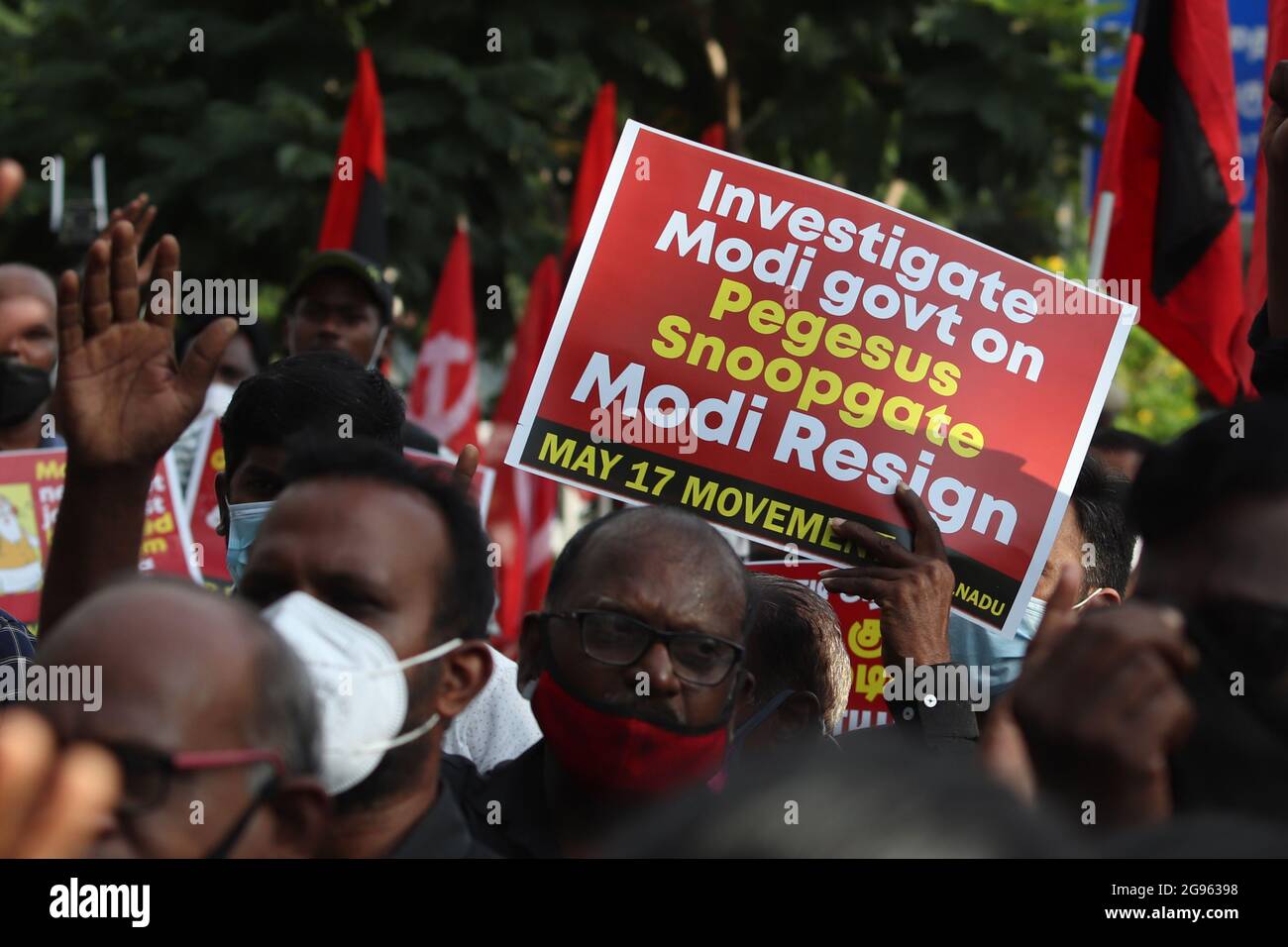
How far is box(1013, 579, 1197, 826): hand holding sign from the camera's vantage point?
6.54ft

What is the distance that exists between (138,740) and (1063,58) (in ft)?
36.0

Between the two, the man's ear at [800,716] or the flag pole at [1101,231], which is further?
the flag pole at [1101,231]

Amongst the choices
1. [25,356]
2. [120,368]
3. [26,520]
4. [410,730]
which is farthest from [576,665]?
[25,356]

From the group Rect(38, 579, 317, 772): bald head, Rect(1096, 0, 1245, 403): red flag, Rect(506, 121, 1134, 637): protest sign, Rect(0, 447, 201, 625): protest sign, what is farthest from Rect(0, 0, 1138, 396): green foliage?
Rect(38, 579, 317, 772): bald head

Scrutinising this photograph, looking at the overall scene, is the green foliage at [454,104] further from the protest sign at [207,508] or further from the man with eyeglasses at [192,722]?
the man with eyeglasses at [192,722]

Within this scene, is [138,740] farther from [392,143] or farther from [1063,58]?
[1063,58]

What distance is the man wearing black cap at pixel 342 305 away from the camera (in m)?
5.89

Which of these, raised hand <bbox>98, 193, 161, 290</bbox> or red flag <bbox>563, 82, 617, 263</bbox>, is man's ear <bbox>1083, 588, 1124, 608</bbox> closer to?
raised hand <bbox>98, 193, 161, 290</bbox>

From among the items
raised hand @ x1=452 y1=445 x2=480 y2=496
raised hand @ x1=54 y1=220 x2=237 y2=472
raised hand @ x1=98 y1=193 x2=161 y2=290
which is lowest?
raised hand @ x1=452 y1=445 x2=480 y2=496

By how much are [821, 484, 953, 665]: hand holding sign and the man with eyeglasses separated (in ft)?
5.12

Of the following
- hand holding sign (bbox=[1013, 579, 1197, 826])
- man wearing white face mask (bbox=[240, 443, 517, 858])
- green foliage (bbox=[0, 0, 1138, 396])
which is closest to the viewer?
hand holding sign (bbox=[1013, 579, 1197, 826])

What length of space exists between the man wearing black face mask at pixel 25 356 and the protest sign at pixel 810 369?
2.14 meters

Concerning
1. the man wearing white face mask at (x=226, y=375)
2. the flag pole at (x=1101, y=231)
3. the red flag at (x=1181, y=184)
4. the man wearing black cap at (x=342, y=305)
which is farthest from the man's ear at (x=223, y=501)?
the red flag at (x=1181, y=184)

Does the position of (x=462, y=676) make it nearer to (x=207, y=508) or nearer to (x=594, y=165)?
(x=207, y=508)
